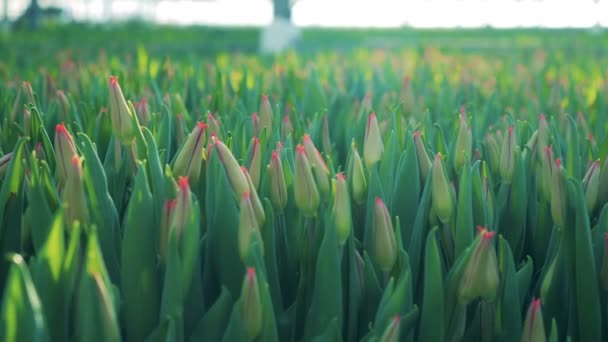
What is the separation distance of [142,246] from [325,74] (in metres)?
2.37

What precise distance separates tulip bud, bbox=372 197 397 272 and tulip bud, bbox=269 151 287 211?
0.57 feet

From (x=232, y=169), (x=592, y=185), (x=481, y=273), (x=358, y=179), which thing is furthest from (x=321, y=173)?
(x=592, y=185)

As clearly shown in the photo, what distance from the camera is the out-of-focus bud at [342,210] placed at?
0.90m

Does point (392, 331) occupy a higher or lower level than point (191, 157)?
lower

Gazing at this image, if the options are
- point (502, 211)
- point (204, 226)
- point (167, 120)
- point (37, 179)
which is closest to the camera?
point (37, 179)

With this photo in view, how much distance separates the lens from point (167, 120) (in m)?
1.35

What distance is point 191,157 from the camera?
107cm

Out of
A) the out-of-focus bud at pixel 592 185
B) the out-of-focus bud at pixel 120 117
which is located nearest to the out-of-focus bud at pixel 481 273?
the out-of-focus bud at pixel 592 185

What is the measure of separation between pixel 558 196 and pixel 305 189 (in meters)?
0.37

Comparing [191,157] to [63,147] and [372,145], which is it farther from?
[372,145]

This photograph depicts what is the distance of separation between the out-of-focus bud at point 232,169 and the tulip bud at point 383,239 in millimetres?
188

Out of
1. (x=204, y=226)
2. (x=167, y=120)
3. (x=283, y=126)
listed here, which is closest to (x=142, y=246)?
(x=204, y=226)

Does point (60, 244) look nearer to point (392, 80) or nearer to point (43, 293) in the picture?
point (43, 293)

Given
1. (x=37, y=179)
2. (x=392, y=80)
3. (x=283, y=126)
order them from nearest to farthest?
(x=37, y=179), (x=283, y=126), (x=392, y=80)
